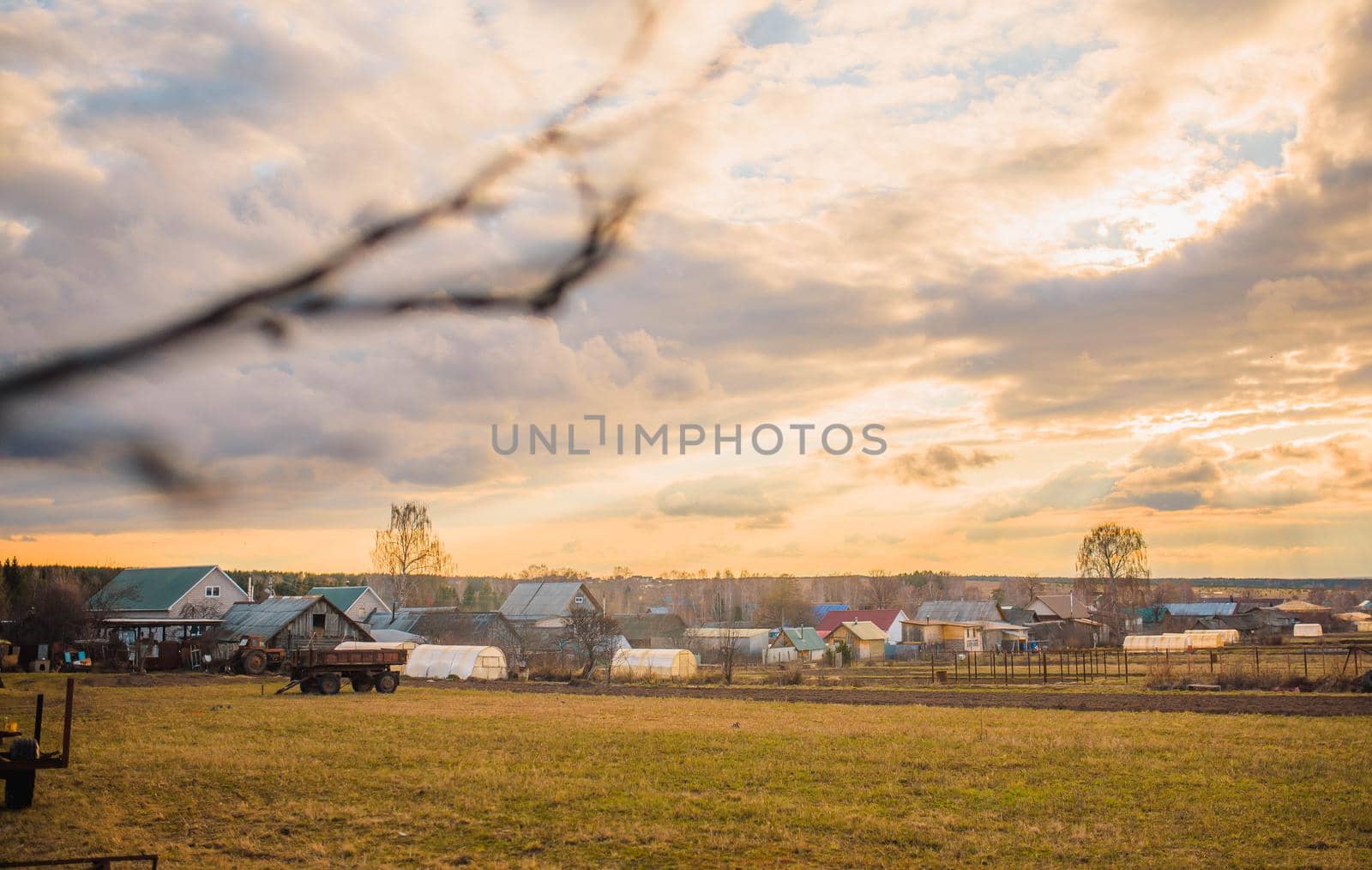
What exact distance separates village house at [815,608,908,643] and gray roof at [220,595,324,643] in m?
46.2

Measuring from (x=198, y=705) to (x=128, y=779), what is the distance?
628 inches

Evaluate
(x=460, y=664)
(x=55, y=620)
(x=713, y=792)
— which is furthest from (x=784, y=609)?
(x=713, y=792)

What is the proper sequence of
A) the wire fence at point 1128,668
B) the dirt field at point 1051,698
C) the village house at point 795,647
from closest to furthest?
the dirt field at point 1051,698 → the wire fence at point 1128,668 → the village house at point 795,647

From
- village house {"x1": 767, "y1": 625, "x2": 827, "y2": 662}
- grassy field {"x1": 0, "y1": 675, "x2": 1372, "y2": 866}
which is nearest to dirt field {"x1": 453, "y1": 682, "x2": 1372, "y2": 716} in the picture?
grassy field {"x1": 0, "y1": 675, "x2": 1372, "y2": 866}

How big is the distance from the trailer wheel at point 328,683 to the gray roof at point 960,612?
72.1m

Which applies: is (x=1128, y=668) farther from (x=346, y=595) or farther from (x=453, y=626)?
(x=346, y=595)

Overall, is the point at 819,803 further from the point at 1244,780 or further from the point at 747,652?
the point at 747,652

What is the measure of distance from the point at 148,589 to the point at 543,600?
29600 millimetres

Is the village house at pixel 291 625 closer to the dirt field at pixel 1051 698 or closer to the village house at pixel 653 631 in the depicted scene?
the dirt field at pixel 1051 698

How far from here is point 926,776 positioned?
16781mm

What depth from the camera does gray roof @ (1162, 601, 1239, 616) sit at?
123 m

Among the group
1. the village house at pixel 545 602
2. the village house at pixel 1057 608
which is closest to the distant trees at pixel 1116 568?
the village house at pixel 1057 608

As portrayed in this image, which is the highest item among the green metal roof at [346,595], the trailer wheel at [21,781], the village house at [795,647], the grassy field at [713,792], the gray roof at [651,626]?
the green metal roof at [346,595]

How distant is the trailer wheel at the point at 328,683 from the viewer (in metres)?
38.2
